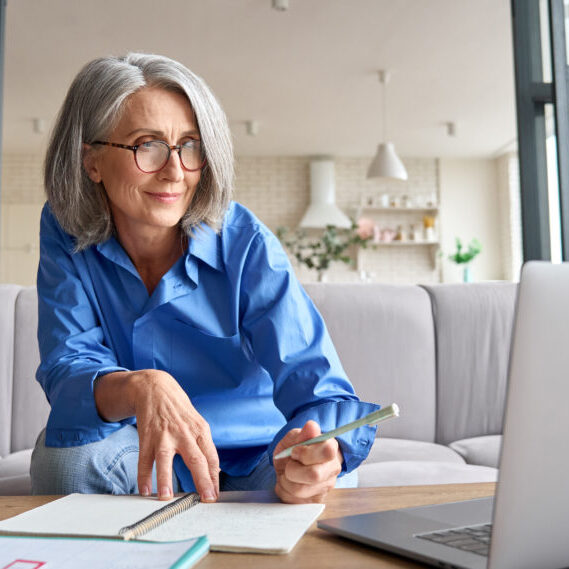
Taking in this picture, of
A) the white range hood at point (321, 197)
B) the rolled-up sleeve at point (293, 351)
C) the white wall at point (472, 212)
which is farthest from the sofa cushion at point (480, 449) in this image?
the white wall at point (472, 212)

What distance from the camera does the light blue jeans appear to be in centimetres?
110

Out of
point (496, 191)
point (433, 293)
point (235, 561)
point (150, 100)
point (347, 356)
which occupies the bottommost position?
point (235, 561)

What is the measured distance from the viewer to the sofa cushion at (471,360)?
2.33 m

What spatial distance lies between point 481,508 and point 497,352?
1632 millimetres

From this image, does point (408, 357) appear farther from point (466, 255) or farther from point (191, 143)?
point (466, 255)

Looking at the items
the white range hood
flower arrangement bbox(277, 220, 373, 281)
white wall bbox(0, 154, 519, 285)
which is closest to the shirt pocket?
flower arrangement bbox(277, 220, 373, 281)

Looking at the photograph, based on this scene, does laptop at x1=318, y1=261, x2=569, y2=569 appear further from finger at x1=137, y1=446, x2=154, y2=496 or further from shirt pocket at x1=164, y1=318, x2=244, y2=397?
shirt pocket at x1=164, y1=318, x2=244, y2=397

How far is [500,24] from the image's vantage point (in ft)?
17.6

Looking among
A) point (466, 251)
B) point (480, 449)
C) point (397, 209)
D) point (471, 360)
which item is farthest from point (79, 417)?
point (466, 251)

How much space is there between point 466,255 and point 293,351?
792 centimetres

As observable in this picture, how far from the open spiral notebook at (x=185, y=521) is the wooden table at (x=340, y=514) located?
2 centimetres

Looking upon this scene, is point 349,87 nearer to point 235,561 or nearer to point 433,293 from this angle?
point 433,293

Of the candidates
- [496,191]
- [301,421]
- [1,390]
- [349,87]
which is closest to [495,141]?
[496,191]

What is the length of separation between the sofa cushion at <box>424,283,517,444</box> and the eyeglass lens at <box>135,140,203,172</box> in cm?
141
